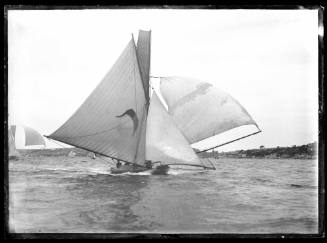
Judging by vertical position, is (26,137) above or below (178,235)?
above

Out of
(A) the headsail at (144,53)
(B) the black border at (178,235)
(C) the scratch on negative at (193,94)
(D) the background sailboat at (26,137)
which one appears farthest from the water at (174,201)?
(A) the headsail at (144,53)

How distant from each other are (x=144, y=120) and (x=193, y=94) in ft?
1.81

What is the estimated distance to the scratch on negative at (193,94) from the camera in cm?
473

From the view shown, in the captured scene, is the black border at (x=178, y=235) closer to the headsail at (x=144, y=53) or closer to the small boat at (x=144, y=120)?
the headsail at (x=144, y=53)

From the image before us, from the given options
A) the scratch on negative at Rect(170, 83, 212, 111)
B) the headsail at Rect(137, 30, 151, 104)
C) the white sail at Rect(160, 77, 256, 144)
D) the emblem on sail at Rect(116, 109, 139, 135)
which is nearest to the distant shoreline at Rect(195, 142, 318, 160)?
the white sail at Rect(160, 77, 256, 144)

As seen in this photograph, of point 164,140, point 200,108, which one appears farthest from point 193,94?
point 164,140

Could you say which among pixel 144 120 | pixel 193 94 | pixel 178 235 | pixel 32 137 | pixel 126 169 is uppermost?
pixel 193 94

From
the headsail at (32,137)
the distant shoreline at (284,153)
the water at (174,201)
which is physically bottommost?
the water at (174,201)

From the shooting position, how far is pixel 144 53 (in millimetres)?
4621

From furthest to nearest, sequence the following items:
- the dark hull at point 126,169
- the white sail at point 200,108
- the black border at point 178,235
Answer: the dark hull at point 126,169, the white sail at point 200,108, the black border at point 178,235

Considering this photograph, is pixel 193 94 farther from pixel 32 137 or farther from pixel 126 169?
pixel 32 137

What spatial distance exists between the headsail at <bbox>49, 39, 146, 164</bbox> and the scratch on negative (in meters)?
0.35

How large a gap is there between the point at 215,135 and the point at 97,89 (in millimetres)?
1214

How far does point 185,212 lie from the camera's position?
4613 millimetres
